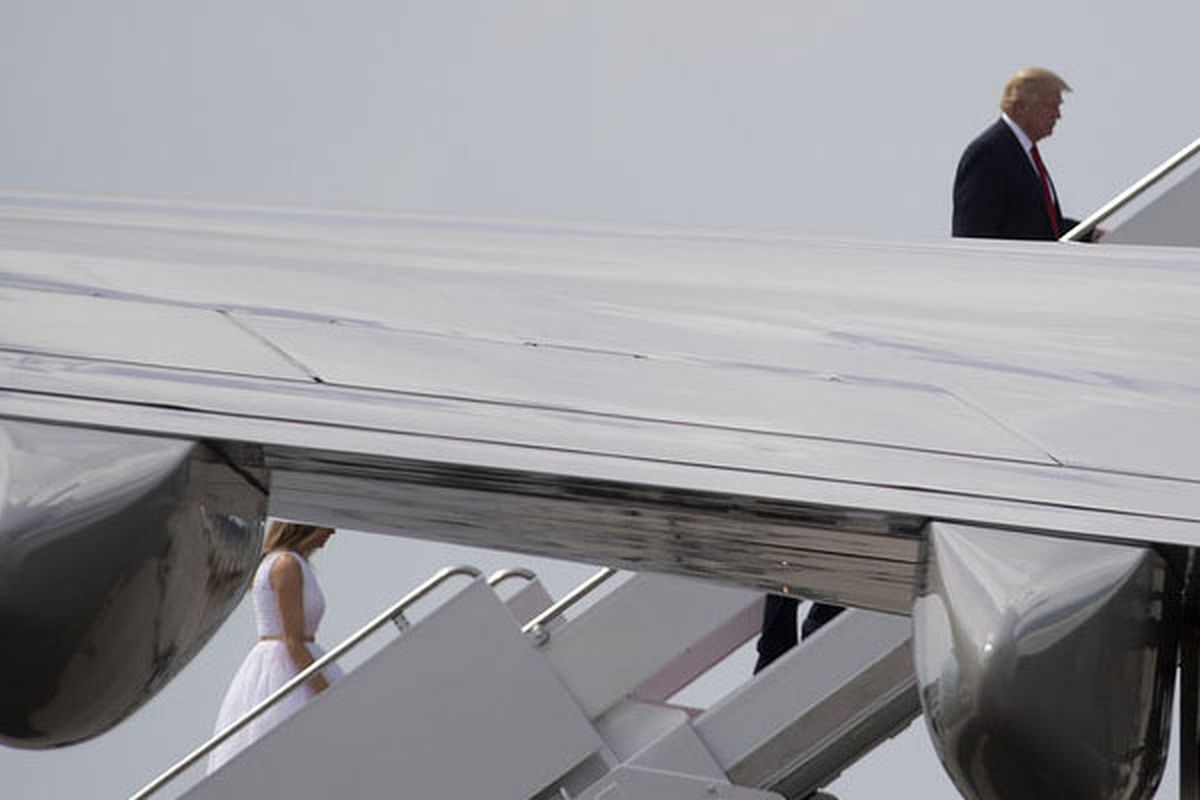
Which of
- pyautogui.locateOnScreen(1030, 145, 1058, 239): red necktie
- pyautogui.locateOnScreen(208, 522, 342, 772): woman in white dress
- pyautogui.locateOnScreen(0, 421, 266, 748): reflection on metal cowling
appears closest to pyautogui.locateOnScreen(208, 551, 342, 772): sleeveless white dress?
pyautogui.locateOnScreen(208, 522, 342, 772): woman in white dress

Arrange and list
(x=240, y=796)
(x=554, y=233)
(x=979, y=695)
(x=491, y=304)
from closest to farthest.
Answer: (x=979, y=695), (x=491, y=304), (x=554, y=233), (x=240, y=796)

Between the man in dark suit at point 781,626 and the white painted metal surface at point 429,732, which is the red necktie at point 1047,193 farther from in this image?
the white painted metal surface at point 429,732

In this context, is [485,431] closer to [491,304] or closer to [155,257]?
[491,304]

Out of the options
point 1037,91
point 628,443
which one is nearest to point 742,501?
point 628,443

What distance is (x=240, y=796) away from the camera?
24.9ft

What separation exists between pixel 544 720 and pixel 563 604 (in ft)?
1.56

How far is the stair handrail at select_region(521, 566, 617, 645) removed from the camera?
7.94 m

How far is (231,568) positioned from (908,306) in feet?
2.11

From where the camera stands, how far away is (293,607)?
7.61 metres

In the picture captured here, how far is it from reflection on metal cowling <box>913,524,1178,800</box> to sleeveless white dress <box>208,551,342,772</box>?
5630 mm

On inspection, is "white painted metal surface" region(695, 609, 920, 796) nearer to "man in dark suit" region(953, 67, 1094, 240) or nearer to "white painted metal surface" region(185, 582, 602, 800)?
"white painted metal surface" region(185, 582, 602, 800)

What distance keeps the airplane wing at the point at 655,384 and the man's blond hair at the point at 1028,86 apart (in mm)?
5748

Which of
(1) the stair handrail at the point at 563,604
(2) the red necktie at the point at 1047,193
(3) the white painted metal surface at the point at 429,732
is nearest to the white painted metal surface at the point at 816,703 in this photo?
(3) the white painted metal surface at the point at 429,732

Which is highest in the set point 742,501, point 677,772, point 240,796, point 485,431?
point 485,431
